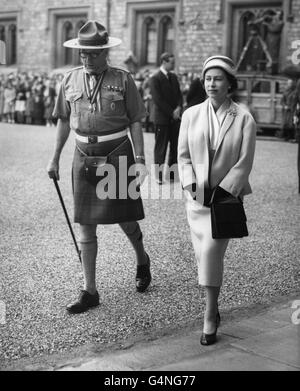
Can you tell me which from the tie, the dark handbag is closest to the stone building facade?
the tie

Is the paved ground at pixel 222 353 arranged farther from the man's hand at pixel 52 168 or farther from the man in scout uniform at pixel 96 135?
the man's hand at pixel 52 168

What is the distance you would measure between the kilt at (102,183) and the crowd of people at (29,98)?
22329 millimetres

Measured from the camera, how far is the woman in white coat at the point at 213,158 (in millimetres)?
4191

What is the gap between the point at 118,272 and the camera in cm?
584

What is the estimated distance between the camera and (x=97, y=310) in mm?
4879

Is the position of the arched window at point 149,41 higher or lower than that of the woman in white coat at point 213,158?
higher

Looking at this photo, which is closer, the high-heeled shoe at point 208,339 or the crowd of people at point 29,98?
the high-heeled shoe at point 208,339

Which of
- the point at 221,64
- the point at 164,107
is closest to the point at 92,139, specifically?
the point at 221,64

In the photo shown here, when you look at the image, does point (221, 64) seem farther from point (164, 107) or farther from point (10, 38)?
point (10, 38)

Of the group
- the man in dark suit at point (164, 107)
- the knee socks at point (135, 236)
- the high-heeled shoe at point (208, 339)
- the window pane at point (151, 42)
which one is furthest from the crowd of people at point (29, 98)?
the high-heeled shoe at point (208, 339)

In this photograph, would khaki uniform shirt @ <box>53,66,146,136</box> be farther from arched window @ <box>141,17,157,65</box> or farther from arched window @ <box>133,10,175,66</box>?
arched window @ <box>141,17,157,65</box>
